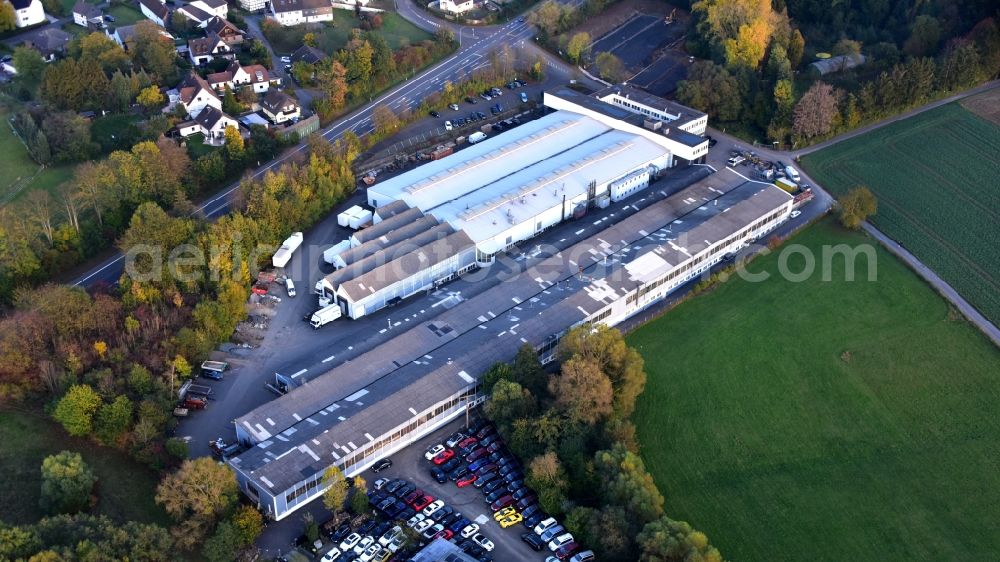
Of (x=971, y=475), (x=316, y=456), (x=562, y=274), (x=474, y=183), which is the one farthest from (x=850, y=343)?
(x=316, y=456)

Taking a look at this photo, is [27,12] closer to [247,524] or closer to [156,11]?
[156,11]

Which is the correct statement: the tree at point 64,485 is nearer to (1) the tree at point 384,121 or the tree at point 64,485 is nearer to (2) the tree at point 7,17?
(1) the tree at point 384,121

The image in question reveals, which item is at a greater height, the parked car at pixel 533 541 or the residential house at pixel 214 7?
the residential house at pixel 214 7

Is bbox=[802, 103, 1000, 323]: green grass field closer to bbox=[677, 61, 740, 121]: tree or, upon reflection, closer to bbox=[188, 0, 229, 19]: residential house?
bbox=[677, 61, 740, 121]: tree


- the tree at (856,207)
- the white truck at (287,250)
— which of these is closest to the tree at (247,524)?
the white truck at (287,250)

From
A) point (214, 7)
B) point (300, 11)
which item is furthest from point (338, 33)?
point (214, 7)

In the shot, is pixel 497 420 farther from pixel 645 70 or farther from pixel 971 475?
pixel 645 70

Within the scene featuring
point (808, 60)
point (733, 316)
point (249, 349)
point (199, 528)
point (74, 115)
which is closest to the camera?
point (199, 528)
